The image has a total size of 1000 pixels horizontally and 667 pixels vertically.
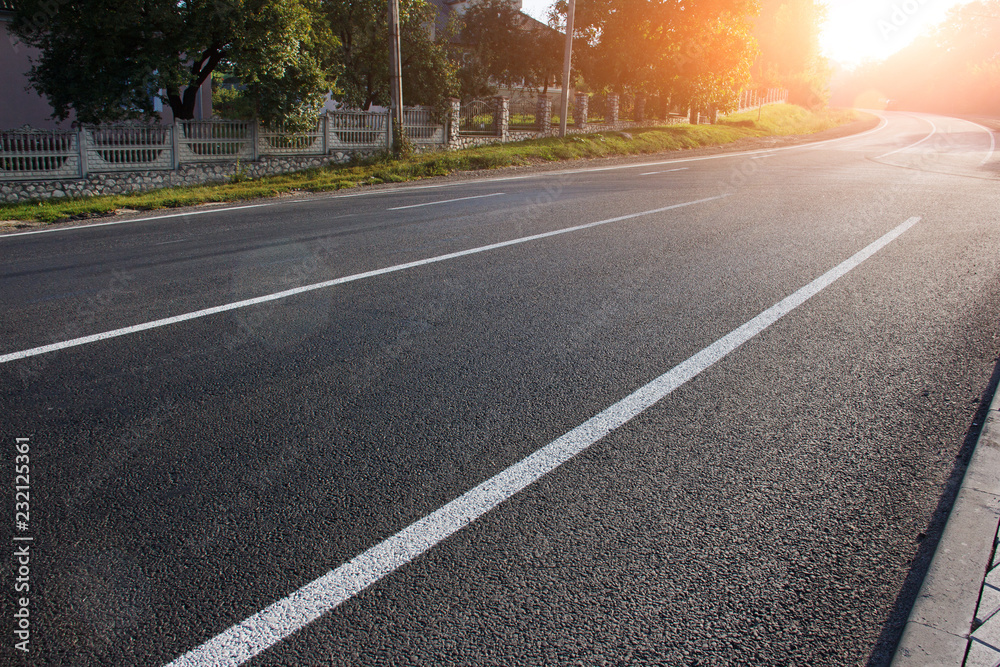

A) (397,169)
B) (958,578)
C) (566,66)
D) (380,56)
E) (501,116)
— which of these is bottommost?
(958,578)

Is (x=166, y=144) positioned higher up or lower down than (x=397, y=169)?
higher up

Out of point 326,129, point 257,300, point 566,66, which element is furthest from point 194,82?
point 566,66

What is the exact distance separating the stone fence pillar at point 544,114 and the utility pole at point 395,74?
8.43 meters

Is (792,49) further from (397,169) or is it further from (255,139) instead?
(255,139)

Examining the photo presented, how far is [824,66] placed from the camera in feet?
236

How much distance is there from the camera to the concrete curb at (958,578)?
224cm

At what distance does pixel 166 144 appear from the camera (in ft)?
49.0

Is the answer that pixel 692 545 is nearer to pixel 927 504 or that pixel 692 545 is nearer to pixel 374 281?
pixel 927 504

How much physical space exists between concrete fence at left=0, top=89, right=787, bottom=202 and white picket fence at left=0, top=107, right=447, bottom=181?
19 millimetres

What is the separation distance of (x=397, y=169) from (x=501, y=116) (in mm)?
7539

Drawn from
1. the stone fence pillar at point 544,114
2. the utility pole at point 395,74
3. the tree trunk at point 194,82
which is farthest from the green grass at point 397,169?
the tree trunk at point 194,82

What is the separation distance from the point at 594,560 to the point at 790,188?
13.5m

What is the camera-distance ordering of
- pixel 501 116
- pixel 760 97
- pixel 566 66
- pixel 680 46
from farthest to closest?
pixel 760 97, pixel 680 46, pixel 566 66, pixel 501 116

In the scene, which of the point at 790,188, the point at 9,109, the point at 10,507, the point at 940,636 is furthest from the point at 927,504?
the point at 9,109
